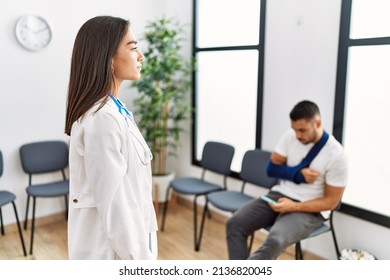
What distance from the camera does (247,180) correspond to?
2850 mm

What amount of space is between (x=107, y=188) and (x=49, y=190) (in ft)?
6.74

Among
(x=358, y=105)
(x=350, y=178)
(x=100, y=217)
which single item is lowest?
(x=350, y=178)

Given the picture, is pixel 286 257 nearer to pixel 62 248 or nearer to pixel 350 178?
pixel 350 178

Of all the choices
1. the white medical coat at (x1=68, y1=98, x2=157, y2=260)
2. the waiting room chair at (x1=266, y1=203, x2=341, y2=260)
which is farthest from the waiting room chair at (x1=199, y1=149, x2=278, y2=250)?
the white medical coat at (x1=68, y1=98, x2=157, y2=260)

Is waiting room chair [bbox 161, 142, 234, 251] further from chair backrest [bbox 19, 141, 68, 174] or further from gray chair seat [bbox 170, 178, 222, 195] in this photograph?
chair backrest [bbox 19, 141, 68, 174]

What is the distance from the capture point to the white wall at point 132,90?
2.36 metres

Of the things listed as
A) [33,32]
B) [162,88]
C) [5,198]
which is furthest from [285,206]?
[33,32]

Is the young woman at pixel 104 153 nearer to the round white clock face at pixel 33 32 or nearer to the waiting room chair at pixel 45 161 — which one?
the waiting room chair at pixel 45 161

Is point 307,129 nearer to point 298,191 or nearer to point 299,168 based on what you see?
point 299,168

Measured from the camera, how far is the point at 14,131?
3.01 meters

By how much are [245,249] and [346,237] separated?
2.21ft

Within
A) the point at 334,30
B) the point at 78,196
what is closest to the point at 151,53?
the point at 334,30

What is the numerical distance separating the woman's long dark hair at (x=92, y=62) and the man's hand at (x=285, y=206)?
1.49 metres

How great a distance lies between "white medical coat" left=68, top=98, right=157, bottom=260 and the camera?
0.98m
